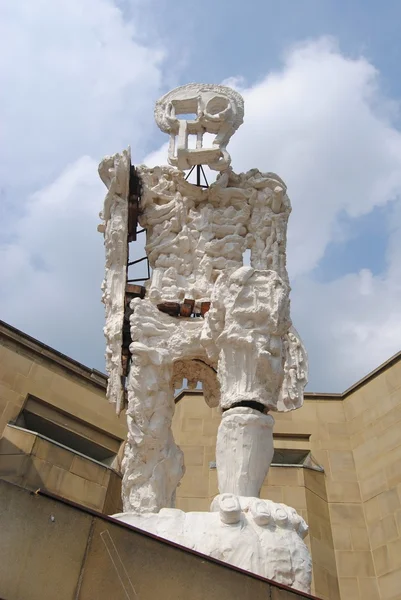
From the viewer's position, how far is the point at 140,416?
4.07m

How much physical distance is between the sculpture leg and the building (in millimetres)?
5211

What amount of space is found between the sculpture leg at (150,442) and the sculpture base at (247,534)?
81cm

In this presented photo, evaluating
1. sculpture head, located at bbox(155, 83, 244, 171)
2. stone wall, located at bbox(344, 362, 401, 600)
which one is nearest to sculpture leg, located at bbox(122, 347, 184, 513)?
sculpture head, located at bbox(155, 83, 244, 171)

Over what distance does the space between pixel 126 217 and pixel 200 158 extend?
2.89ft

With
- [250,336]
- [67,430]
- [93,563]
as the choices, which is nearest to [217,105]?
[250,336]

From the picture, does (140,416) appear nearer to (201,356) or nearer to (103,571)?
(201,356)

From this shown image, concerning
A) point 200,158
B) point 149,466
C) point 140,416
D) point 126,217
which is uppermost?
point 200,158

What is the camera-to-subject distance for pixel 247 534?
2.86m

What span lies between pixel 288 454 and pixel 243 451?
6702 mm

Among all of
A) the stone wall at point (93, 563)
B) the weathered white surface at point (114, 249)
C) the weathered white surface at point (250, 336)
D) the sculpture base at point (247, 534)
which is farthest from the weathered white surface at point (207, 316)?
the stone wall at point (93, 563)

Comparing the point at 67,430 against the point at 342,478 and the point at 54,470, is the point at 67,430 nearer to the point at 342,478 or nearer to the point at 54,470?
the point at 54,470

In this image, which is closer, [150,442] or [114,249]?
[150,442]

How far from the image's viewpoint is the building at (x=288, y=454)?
27.9ft

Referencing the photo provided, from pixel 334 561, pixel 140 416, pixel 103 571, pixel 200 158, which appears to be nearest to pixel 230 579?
pixel 103 571
